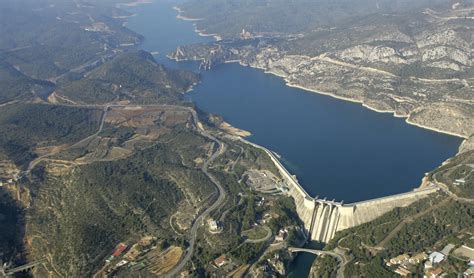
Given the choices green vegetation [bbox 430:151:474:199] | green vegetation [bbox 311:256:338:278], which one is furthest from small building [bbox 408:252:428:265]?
green vegetation [bbox 430:151:474:199]

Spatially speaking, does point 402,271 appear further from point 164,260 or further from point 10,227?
point 10,227

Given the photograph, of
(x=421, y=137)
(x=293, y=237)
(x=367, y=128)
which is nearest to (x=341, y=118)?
(x=367, y=128)

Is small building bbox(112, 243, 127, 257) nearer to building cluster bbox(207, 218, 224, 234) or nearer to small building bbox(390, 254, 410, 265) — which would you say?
building cluster bbox(207, 218, 224, 234)

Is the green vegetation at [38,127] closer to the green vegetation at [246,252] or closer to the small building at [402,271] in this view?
the green vegetation at [246,252]

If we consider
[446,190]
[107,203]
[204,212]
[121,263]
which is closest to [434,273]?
[446,190]

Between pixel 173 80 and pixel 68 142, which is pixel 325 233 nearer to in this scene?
pixel 68 142

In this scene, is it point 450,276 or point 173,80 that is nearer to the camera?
point 450,276

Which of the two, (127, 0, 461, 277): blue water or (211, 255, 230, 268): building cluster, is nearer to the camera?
(211, 255, 230, 268): building cluster
